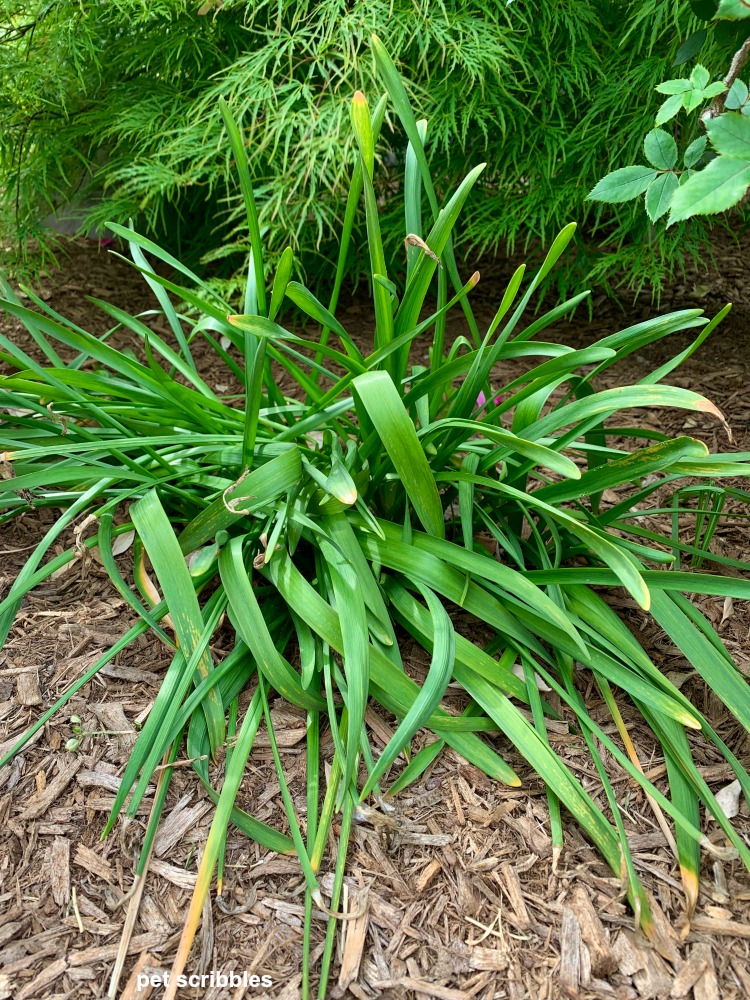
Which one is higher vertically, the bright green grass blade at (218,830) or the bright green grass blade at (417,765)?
the bright green grass blade at (218,830)

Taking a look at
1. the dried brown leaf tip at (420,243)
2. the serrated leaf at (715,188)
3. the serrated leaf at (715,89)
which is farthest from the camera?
the dried brown leaf tip at (420,243)

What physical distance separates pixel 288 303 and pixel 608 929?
1.84 metres

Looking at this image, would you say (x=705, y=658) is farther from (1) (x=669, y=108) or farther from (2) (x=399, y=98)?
(2) (x=399, y=98)

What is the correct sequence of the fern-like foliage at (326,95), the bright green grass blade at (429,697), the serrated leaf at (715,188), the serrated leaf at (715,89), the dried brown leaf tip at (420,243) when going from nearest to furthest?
the serrated leaf at (715,188)
the serrated leaf at (715,89)
the bright green grass blade at (429,697)
the dried brown leaf tip at (420,243)
the fern-like foliage at (326,95)

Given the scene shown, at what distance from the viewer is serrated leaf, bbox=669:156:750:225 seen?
67 cm

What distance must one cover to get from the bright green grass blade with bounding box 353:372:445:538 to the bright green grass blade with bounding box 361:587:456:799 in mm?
195

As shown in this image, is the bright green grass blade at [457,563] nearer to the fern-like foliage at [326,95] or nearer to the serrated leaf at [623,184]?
the serrated leaf at [623,184]

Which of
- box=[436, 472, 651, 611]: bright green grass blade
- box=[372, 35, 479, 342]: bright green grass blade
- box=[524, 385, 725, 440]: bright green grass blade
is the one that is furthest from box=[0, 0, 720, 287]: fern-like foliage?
box=[436, 472, 651, 611]: bright green grass blade

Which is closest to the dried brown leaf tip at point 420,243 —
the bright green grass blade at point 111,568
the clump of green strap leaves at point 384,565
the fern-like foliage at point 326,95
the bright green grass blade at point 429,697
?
the clump of green strap leaves at point 384,565

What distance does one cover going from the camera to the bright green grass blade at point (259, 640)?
113 cm

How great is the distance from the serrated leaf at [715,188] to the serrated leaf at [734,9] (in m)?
0.16

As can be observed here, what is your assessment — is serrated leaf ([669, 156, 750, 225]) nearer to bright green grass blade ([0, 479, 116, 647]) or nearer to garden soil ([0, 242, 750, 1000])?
garden soil ([0, 242, 750, 1000])

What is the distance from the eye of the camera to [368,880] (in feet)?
3.40

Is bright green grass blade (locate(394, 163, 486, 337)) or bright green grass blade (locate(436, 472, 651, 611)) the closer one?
bright green grass blade (locate(436, 472, 651, 611))
